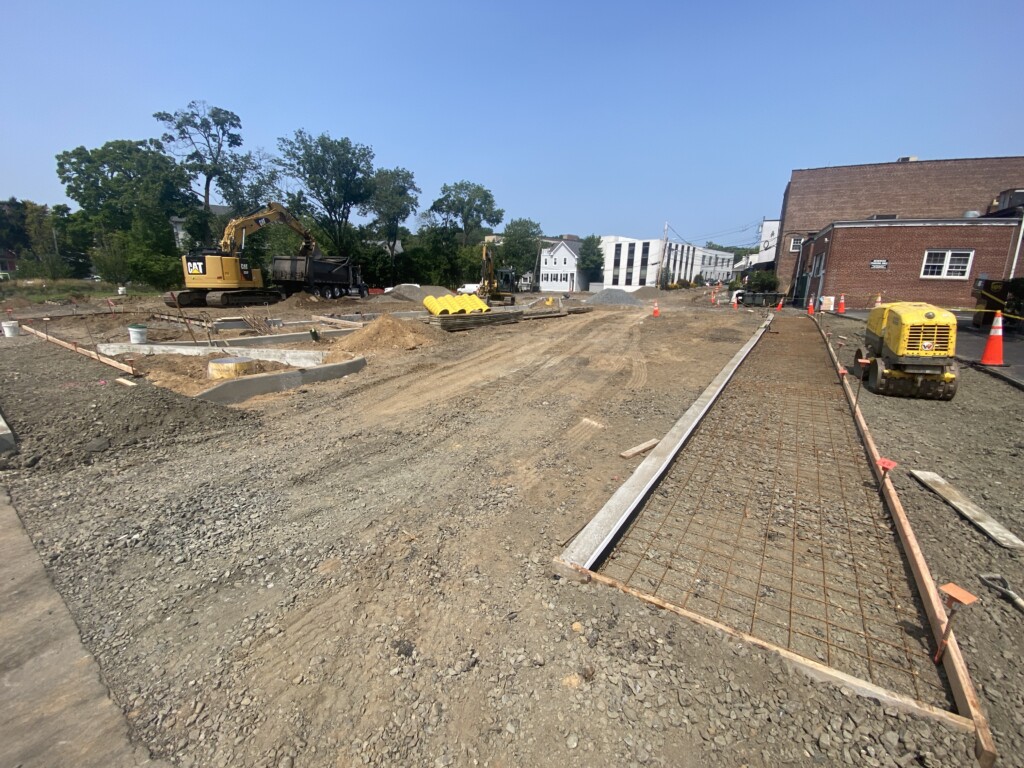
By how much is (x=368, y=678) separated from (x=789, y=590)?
108 inches

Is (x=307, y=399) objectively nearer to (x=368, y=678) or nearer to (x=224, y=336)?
(x=368, y=678)

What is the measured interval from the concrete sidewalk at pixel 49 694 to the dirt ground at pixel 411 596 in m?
0.08

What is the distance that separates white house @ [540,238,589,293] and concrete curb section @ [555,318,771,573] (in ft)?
222

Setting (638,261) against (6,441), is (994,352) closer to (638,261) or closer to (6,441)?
(6,441)

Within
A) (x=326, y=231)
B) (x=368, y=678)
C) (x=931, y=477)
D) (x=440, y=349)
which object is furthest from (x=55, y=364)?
(x=326, y=231)

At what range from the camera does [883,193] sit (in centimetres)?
3366

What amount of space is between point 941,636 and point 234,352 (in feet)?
36.4

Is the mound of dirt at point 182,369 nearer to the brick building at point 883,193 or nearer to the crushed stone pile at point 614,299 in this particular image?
the crushed stone pile at point 614,299

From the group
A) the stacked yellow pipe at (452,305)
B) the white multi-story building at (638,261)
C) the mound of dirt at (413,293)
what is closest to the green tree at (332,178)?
the mound of dirt at (413,293)

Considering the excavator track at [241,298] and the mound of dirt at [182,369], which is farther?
the excavator track at [241,298]

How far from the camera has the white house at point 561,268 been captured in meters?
72.1

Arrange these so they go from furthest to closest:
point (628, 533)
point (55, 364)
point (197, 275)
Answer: point (197, 275) → point (55, 364) → point (628, 533)

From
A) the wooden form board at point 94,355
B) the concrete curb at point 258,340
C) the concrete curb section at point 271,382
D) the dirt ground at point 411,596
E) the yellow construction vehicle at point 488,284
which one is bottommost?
the dirt ground at point 411,596

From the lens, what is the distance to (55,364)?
28.8 feet
